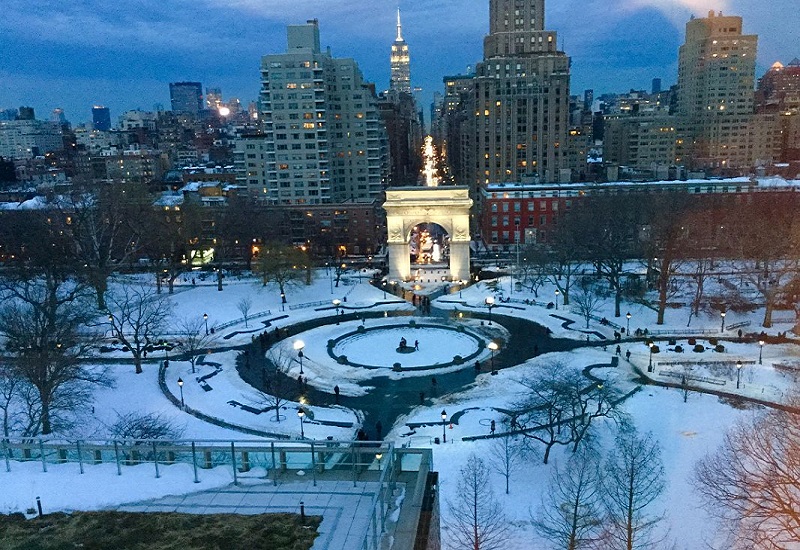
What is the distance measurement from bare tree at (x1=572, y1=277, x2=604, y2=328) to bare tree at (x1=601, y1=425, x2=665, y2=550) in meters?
22.4


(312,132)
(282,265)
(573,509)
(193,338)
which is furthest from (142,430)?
(312,132)

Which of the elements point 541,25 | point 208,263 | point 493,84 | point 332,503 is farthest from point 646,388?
point 541,25

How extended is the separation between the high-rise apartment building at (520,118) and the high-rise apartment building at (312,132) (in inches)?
722

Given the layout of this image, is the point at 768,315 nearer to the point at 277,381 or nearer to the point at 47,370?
the point at 277,381

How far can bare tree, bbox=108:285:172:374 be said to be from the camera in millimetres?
39906

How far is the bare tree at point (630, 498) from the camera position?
1900 cm

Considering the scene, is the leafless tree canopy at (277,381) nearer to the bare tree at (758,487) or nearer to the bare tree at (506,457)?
the bare tree at (506,457)

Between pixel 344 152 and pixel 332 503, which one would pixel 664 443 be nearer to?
pixel 332 503

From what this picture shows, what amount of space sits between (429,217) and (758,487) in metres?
47.2

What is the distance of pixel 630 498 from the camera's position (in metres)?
18.1

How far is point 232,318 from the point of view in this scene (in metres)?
51.6

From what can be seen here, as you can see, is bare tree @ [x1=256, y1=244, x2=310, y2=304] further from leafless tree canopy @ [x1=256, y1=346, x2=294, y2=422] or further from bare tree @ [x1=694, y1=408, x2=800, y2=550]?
bare tree @ [x1=694, y1=408, x2=800, y2=550]

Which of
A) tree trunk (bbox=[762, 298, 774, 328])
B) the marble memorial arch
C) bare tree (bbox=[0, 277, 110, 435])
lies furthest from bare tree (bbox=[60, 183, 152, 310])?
tree trunk (bbox=[762, 298, 774, 328])

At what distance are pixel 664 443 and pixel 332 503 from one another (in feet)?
61.2
